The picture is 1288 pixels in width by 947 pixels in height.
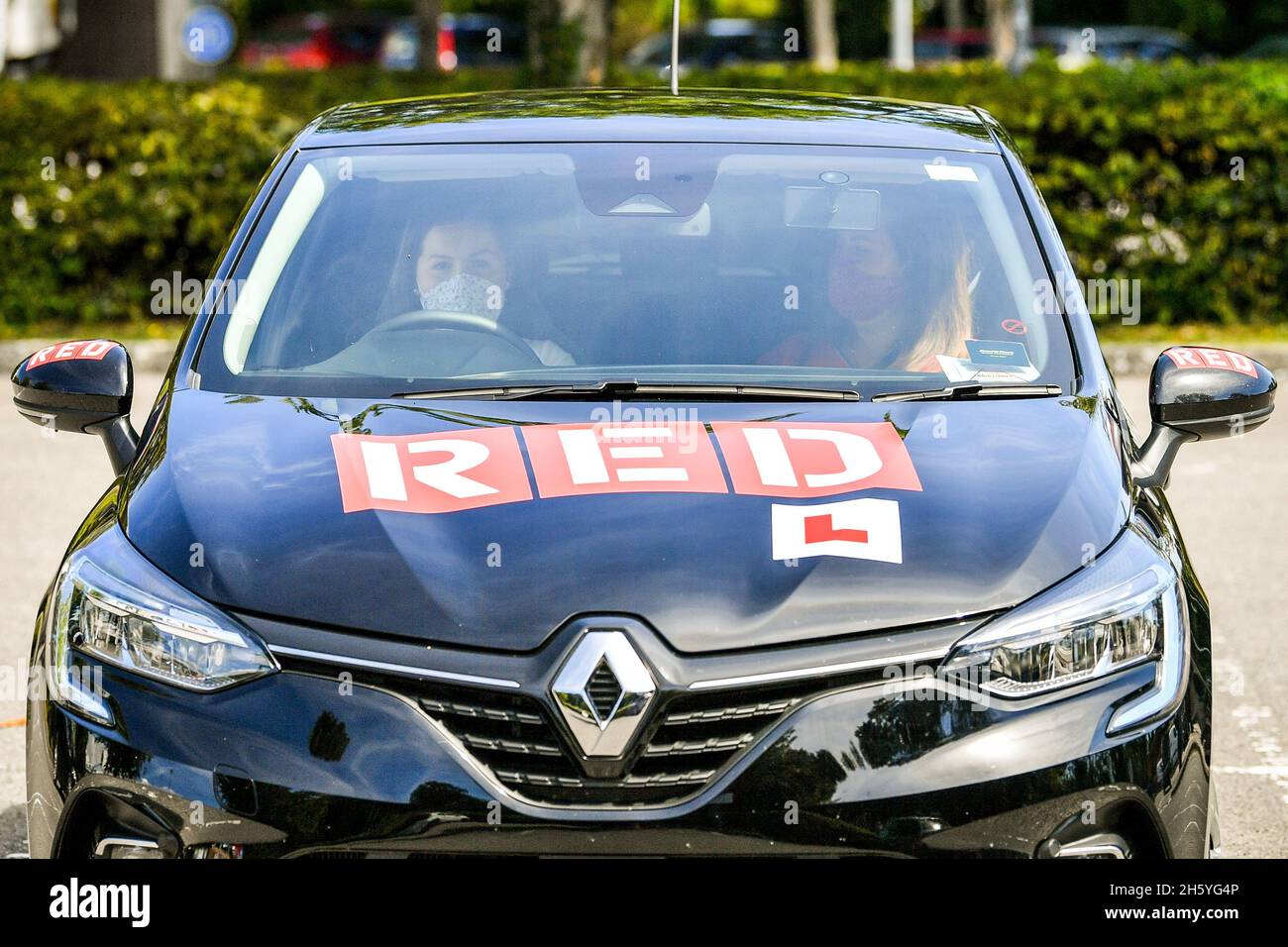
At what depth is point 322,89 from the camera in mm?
13070

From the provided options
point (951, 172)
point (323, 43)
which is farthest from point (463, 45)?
point (951, 172)

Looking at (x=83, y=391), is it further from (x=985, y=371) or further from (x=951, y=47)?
(x=951, y=47)

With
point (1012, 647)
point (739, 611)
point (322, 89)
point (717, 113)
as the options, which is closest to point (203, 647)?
point (739, 611)

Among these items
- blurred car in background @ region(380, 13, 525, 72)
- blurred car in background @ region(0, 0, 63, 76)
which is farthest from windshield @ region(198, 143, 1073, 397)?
blurred car in background @ region(380, 13, 525, 72)

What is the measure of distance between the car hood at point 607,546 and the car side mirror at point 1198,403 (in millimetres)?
415

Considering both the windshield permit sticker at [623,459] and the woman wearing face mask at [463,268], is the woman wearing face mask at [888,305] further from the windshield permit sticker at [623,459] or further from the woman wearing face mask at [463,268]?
the woman wearing face mask at [463,268]

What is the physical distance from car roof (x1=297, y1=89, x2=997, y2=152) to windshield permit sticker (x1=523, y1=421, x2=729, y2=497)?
104 centimetres

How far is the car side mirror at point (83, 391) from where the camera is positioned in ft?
11.5

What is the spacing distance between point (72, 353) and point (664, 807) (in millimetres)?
1751

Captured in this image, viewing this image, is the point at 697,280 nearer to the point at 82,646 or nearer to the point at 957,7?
the point at 82,646

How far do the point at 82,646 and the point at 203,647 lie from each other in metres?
0.25

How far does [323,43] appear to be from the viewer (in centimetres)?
3759

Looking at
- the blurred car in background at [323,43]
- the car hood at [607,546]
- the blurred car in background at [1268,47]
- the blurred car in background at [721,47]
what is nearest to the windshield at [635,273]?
the car hood at [607,546]

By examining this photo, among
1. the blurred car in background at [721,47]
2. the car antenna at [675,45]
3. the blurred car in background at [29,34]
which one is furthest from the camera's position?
the blurred car in background at [721,47]
